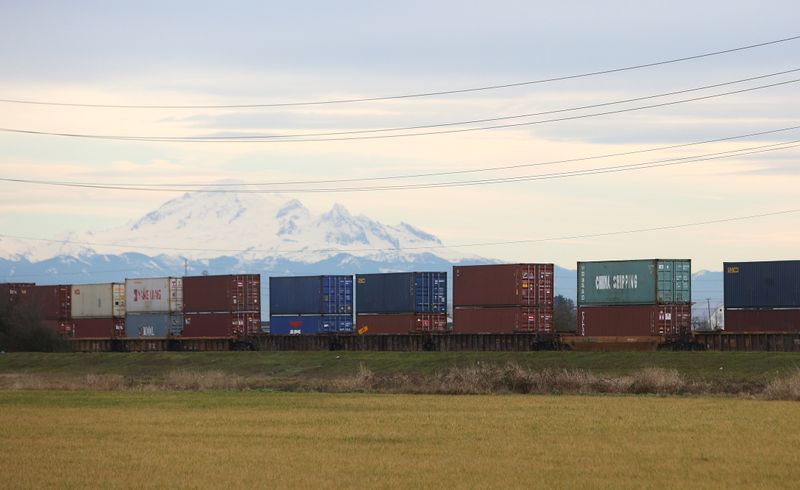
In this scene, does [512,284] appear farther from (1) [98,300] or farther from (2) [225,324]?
Result: (1) [98,300]

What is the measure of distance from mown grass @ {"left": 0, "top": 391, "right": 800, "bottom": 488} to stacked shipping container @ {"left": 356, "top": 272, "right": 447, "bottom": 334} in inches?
1300

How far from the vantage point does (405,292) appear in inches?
3425

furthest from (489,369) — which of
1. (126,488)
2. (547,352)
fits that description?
(126,488)

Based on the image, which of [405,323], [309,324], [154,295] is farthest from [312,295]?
[154,295]

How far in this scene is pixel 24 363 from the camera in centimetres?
9794

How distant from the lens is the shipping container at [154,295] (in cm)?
9989

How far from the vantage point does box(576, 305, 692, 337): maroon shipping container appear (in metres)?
73.4

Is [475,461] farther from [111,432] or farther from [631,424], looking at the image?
[111,432]

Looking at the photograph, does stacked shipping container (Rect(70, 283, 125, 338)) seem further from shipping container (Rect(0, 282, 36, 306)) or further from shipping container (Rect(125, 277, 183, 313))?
shipping container (Rect(0, 282, 36, 306))

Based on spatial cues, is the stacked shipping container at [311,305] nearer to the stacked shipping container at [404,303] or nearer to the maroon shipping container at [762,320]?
the stacked shipping container at [404,303]

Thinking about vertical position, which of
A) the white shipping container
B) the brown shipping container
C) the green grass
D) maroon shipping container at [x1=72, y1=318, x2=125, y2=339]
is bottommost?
the green grass

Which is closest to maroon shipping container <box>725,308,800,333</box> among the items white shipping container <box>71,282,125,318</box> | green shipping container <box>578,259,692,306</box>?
green shipping container <box>578,259,692,306</box>

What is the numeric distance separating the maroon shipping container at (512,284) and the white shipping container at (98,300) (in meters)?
34.1

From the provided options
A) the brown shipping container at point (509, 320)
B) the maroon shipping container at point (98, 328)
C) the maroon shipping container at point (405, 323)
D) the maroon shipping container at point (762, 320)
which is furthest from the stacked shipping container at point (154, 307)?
the maroon shipping container at point (762, 320)
